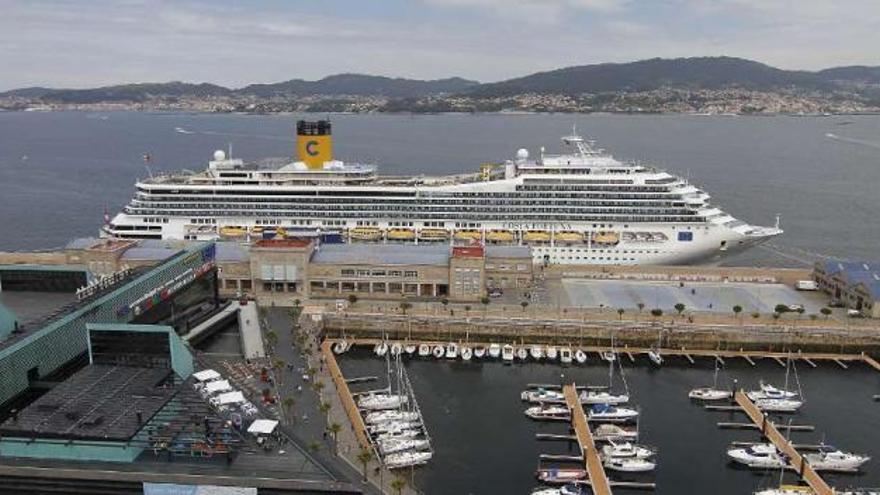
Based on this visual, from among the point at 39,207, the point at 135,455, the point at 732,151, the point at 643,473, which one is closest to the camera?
the point at 135,455

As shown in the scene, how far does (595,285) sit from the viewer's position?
58.7 meters

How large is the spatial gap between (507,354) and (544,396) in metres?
7.11

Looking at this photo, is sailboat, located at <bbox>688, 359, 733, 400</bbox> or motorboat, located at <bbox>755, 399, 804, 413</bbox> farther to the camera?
sailboat, located at <bbox>688, 359, 733, 400</bbox>

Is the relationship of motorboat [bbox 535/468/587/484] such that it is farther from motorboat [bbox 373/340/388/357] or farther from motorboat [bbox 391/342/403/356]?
motorboat [bbox 373/340/388/357]

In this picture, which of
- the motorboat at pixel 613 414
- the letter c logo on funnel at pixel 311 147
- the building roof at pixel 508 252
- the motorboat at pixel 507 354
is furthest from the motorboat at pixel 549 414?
the letter c logo on funnel at pixel 311 147

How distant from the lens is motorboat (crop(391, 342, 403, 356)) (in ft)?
160

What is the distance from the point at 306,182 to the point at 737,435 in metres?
45.0

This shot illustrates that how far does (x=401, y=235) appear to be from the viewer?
66.2 metres

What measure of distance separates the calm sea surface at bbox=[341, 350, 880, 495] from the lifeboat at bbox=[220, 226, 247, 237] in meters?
23.9

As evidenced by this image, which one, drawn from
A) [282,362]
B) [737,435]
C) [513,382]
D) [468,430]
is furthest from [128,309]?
[737,435]

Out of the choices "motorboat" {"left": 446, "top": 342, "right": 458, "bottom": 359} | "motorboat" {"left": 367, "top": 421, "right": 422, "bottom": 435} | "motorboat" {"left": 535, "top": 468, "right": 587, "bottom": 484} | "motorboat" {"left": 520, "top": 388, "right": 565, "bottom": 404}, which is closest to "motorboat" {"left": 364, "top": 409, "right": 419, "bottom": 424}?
"motorboat" {"left": 367, "top": 421, "right": 422, "bottom": 435}

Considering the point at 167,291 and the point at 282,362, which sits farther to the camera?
the point at 167,291

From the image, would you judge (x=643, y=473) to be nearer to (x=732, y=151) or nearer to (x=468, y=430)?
(x=468, y=430)

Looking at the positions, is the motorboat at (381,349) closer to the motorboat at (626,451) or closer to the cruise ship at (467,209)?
the cruise ship at (467,209)
